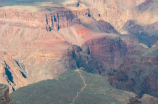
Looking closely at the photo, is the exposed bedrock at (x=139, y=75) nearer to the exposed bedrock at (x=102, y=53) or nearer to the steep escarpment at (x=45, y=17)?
the exposed bedrock at (x=102, y=53)

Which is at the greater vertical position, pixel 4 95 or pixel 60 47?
pixel 4 95

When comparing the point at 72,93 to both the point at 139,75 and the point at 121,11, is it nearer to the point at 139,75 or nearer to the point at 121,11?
the point at 139,75

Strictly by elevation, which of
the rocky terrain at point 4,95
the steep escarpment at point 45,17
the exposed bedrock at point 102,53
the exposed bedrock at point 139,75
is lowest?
the exposed bedrock at point 102,53

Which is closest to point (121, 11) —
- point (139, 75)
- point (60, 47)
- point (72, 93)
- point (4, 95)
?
point (60, 47)

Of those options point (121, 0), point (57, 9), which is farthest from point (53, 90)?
point (121, 0)

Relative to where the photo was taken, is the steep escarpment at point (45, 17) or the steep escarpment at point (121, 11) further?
the steep escarpment at point (121, 11)

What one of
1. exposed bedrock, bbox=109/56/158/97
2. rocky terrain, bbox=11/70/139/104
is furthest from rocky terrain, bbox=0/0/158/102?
rocky terrain, bbox=11/70/139/104

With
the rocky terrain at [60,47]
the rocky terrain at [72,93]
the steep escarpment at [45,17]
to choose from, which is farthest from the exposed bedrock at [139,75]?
the steep escarpment at [45,17]

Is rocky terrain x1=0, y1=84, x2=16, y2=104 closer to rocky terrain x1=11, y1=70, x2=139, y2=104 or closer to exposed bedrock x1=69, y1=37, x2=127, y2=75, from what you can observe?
rocky terrain x1=11, y1=70, x2=139, y2=104

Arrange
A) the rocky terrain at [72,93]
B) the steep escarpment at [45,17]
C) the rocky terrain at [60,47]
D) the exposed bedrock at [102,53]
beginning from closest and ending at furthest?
the rocky terrain at [72,93]
the rocky terrain at [60,47]
the exposed bedrock at [102,53]
the steep escarpment at [45,17]

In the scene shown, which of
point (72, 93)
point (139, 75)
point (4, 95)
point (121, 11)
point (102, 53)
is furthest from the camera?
point (121, 11)

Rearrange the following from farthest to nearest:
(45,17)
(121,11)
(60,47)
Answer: (121,11) < (45,17) < (60,47)
